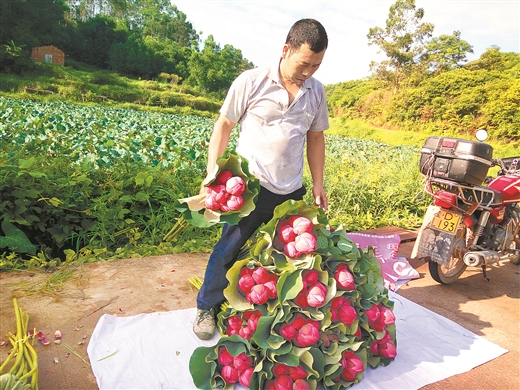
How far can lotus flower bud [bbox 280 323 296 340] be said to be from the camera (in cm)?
173

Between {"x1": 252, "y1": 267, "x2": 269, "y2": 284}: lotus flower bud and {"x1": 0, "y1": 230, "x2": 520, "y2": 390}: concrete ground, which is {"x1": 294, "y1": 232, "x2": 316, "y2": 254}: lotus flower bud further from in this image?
{"x1": 0, "y1": 230, "x2": 520, "y2": 390}: concrete ground

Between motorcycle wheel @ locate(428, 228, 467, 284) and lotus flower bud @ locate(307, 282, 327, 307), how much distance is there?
1.81 meters

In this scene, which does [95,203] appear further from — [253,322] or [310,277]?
[310,277]

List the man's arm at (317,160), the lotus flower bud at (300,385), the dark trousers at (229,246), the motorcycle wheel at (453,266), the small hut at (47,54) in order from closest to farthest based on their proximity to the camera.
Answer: the lotus flower bud at (300,385)
the dark trousers at (229,246)
the man's arm at (317,160)
the motorcycle wheel at (453,266)
the small hut at (47,54)

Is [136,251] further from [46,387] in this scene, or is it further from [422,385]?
[422,385]

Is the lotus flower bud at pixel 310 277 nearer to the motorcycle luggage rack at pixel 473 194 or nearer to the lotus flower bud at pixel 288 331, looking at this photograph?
the lotus flower bud at pixel 288 331

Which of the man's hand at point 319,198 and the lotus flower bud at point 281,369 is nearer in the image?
the lotus flower bud at point 281,369

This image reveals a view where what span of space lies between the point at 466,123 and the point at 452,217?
866 inches

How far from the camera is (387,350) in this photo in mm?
2025

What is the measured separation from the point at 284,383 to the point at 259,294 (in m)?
0.40

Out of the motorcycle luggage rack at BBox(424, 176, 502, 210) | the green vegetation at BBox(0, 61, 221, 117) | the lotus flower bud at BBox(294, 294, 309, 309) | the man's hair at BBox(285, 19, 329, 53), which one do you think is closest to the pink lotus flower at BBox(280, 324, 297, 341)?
the lotus flower bud at BBox(294, 294, 309, 309)

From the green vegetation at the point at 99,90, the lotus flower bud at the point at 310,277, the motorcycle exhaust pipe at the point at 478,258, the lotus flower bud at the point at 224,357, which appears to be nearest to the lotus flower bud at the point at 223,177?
the lotus flower bud at the point at 310,277

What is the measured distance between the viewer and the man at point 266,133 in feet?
6.68

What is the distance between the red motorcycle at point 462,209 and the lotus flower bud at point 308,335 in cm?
179
